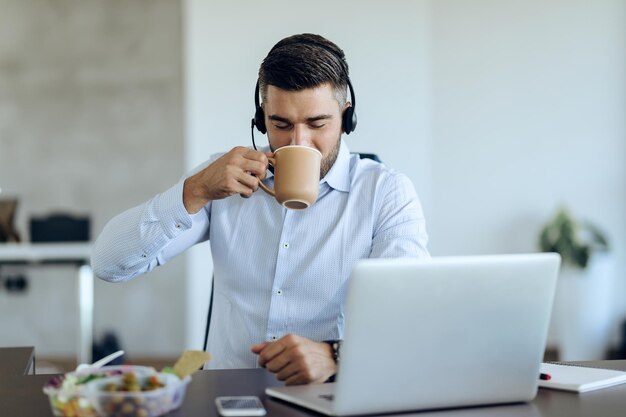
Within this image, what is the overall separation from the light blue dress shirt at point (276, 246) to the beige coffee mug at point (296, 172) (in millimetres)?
265

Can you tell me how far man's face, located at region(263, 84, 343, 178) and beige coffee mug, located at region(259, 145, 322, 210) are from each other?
A: 286mm

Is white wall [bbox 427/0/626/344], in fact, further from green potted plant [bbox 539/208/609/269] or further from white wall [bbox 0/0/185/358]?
white wall [bbox 0/0/185/358]

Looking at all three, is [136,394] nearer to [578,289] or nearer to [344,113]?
[344,113]

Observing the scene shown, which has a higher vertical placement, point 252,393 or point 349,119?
point 349,119

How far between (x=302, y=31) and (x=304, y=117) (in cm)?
236

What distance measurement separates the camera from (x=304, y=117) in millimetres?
1794

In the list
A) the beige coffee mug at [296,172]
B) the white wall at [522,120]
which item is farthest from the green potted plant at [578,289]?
the beige coffee mug at [296,172]

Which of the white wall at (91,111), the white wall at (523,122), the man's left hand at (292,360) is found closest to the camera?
the man's left hand at (292,360)

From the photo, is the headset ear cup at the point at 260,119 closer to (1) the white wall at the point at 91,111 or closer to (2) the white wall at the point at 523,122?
(2) the white wall at the point at 523,122

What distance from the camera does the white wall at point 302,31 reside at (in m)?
3.93

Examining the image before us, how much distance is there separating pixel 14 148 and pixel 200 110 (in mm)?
2151

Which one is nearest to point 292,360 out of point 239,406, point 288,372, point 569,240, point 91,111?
point 288,372

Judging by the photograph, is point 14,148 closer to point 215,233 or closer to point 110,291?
point 110,291

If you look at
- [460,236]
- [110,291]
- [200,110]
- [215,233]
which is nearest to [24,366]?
[215,233]
